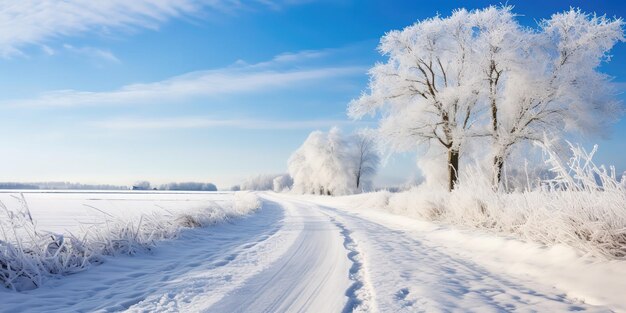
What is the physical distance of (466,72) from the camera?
18141mm

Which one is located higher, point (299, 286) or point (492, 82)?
→ point (492, 82)

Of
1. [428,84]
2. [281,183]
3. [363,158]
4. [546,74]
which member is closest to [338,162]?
[363,158]

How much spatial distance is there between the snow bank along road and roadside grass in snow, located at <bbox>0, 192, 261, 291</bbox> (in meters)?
0.21

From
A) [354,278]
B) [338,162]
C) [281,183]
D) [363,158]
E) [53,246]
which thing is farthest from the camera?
[281,183]

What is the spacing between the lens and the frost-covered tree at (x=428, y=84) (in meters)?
17.9

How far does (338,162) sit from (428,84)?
3805 cm

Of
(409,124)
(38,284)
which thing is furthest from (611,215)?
(409,124)

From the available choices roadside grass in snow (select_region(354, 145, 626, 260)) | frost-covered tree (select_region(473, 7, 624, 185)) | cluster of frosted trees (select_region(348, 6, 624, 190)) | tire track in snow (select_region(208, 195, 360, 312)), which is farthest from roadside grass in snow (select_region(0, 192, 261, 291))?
frost-covered tree (select_region(473, 7, 624, 185))

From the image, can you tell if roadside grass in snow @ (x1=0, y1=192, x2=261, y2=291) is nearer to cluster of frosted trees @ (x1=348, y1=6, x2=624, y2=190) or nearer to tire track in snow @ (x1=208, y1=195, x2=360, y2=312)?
tire track in snow @ (x1=208, y1=195, x2=360, y2=312)

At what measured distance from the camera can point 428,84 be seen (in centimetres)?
1872

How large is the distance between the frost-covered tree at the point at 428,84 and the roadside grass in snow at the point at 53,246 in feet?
43.8

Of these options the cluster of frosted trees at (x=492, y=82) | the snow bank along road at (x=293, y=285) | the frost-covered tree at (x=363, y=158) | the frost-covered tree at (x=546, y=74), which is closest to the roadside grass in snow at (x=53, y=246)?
the snow bank along road at (x=293, y=285)

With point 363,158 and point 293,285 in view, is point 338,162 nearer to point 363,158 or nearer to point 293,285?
point 363,158

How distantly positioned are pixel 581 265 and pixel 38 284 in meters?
5.92
